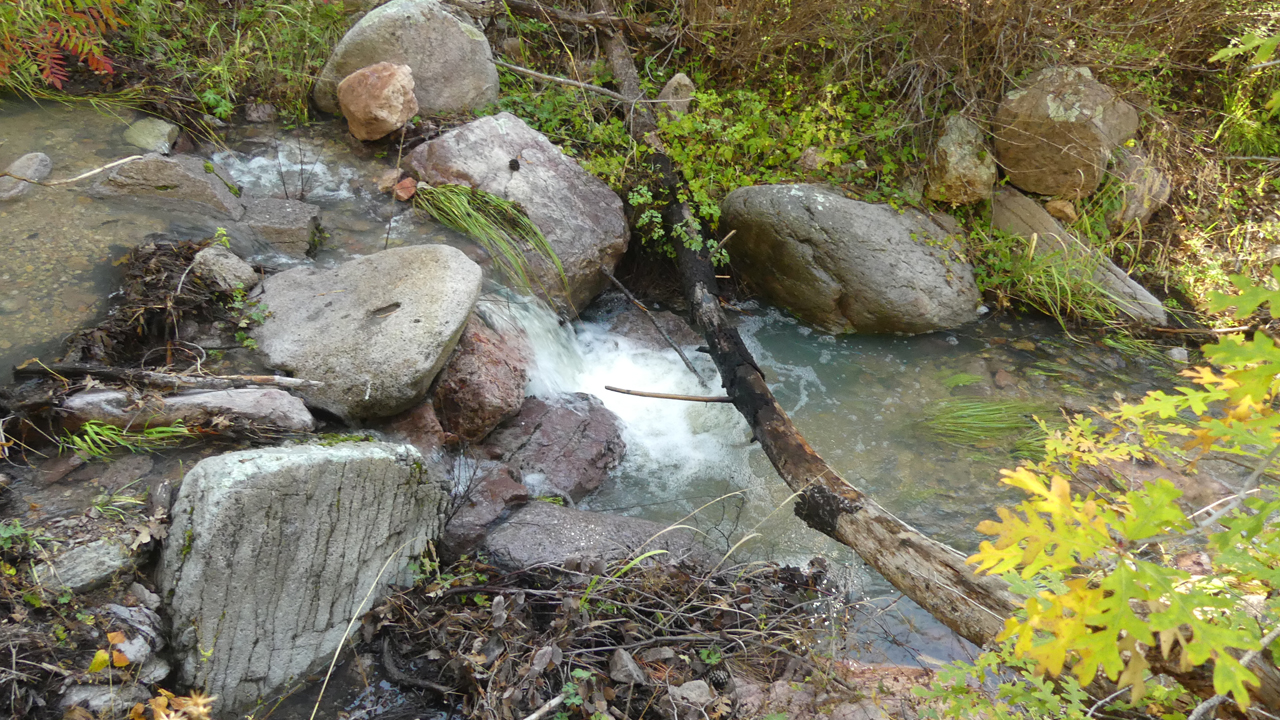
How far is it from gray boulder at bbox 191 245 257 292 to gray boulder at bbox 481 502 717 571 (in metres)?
1.83

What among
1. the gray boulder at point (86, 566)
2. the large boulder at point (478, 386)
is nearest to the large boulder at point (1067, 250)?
the large boulder at point (478, 386)

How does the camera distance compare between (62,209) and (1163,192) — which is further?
(1163,192)

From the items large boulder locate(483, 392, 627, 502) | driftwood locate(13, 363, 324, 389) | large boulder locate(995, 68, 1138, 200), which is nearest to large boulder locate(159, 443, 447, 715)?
driftwood locate(13, 363, 324, 389)

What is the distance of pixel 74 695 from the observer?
2.01m

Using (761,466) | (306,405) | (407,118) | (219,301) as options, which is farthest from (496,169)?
(761,466)

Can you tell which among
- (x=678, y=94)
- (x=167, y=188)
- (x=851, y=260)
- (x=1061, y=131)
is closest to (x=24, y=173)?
(x=167, y=188)

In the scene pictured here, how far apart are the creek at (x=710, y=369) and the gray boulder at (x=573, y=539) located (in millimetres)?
335

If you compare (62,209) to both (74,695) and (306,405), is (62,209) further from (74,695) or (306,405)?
(74,695)

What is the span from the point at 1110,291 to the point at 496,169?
14.9 feet

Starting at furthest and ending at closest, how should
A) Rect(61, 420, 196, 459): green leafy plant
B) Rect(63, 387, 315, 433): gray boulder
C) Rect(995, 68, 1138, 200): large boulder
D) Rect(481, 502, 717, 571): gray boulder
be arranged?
1. Rect(995, 68, 1138, 200): large boulder
2. Rect(481, 502, 717, 571): gray boulder
3. Rect(63, 387, 315, 433): gray boulder
4. Rect(61, 420, 196, 459): green leafy plant

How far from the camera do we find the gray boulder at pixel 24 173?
3.82 m

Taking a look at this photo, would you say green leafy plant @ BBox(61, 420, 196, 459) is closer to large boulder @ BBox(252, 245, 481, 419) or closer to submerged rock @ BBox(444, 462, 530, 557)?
large boulder @ BBox(252, 245, 481, 419)

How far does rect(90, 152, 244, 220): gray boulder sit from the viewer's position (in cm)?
404

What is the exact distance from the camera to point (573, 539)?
118 inches
